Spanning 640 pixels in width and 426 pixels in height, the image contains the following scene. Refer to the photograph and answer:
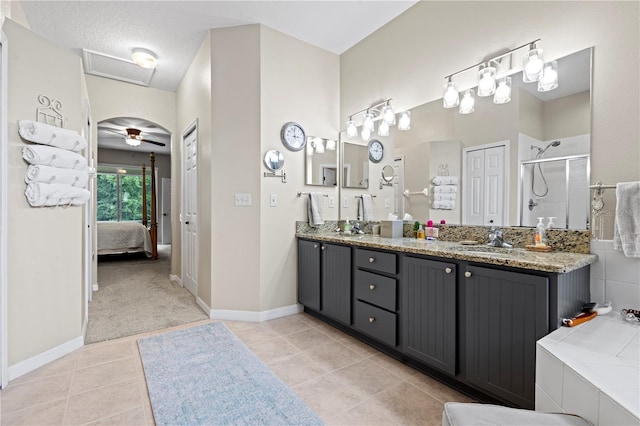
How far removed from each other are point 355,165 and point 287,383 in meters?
2.23

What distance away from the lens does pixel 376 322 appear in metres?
2.27

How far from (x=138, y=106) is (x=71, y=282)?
2.84 meters

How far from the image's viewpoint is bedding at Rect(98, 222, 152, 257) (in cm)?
601

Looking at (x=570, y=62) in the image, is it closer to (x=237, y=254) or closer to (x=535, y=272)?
(x=535, y=272)

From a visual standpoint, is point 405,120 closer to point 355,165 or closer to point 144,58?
point 355,165

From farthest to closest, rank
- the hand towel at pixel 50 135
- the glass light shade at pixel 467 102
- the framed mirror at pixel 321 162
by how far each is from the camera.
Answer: the framed mirror at pixel 321 162
the glass light shade at pixel 467 102
the hand towel at pixel 50 135

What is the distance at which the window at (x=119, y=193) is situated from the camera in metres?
8.28

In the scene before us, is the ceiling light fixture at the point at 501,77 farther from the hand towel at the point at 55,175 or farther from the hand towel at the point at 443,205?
the hand towel at the point at 55,175

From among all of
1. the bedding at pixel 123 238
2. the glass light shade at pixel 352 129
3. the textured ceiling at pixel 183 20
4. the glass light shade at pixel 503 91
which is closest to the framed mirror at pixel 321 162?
the glass light shade at pixel 352 129

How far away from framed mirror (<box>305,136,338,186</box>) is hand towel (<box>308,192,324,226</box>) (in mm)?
→ 181

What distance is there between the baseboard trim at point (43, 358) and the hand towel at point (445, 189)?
3095 millimetres

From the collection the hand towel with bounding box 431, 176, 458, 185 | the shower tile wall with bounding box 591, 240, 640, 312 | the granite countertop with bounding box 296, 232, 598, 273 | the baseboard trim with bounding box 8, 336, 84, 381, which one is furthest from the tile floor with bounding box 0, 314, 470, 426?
the hand towel with bounding box 431, 176, 458, 185

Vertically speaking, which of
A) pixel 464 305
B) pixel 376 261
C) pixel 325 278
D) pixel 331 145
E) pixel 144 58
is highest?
pixel 144 58

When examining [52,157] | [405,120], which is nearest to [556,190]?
[405,120]
